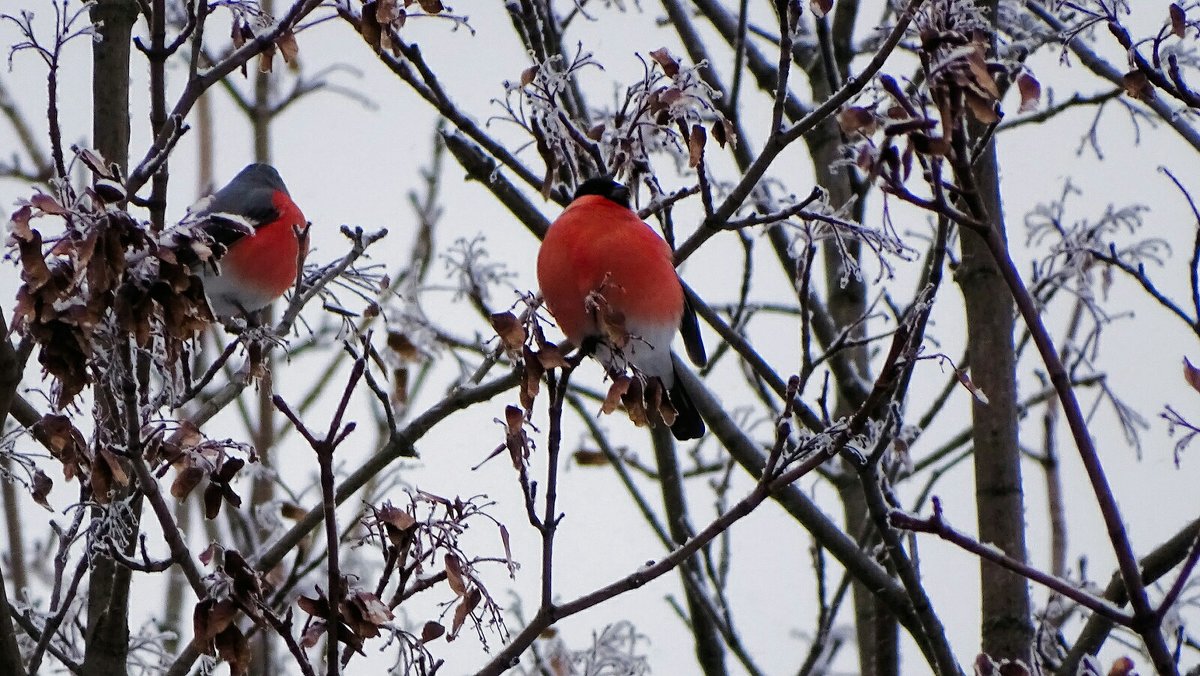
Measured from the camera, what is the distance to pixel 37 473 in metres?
2.14

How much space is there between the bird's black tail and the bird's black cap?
0.49m

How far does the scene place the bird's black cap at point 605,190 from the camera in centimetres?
291

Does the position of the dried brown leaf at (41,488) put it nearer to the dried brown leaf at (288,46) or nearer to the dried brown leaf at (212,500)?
the dried brown leaf at (212,500)

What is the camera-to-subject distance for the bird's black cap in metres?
2.91

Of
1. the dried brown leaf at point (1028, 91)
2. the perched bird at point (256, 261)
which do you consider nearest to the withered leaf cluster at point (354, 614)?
the dried brown leaf at point (1028, 91)

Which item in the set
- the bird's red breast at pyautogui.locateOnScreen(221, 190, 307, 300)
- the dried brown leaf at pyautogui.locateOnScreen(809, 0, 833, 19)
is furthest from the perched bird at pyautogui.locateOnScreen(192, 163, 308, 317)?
the dried brown leaf at pyautogui.locateOnScreen(809, 0, 833, 19)

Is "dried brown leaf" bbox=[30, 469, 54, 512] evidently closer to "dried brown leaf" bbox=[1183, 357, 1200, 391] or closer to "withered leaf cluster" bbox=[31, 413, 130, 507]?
"withered leaf cluster" bbox=[31, 413, 130, 507]

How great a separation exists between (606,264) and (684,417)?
55cm

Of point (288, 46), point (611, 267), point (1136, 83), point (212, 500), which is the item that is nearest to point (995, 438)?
point (611, 267)

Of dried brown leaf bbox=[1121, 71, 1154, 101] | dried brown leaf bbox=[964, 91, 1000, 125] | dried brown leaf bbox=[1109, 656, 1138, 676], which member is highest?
dried brown leaf bbox=[1121, 71, 1154, 101]

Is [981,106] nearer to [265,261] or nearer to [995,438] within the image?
[995,438]

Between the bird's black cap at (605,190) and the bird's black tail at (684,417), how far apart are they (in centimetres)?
49

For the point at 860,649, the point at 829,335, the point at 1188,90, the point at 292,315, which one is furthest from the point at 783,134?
the point at 860,649

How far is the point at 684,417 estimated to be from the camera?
333cm
